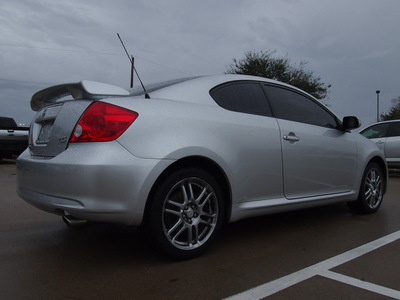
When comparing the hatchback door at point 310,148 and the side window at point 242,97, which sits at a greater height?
the side window at point 242,97

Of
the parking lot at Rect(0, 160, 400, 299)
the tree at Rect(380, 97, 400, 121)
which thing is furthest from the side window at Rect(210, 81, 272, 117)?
the tree at Rect(380, 97, 400, 121)

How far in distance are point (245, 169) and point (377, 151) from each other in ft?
8.59

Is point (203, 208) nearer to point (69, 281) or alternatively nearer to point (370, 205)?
point (69, 281)

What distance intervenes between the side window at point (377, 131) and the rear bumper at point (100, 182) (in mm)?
9244

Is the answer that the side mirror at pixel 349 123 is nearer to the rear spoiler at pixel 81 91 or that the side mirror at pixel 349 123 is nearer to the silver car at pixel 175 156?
the silver car at pixel 175 156

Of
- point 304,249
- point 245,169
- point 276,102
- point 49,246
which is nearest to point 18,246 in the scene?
point 49,246

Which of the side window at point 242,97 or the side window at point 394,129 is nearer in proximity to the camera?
the side window at point 242,97

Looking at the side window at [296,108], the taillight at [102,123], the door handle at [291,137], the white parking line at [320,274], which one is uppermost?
the side window at [296,108]

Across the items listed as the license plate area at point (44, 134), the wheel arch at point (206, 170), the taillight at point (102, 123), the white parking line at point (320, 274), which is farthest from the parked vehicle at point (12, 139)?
the white parking line at point (320, 274)

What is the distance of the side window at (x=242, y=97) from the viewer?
3252mm

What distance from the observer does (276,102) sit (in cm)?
373

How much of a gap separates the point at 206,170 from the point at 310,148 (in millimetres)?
1356

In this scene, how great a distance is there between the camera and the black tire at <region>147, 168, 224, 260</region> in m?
2.65

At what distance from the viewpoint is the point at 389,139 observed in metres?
9.84
